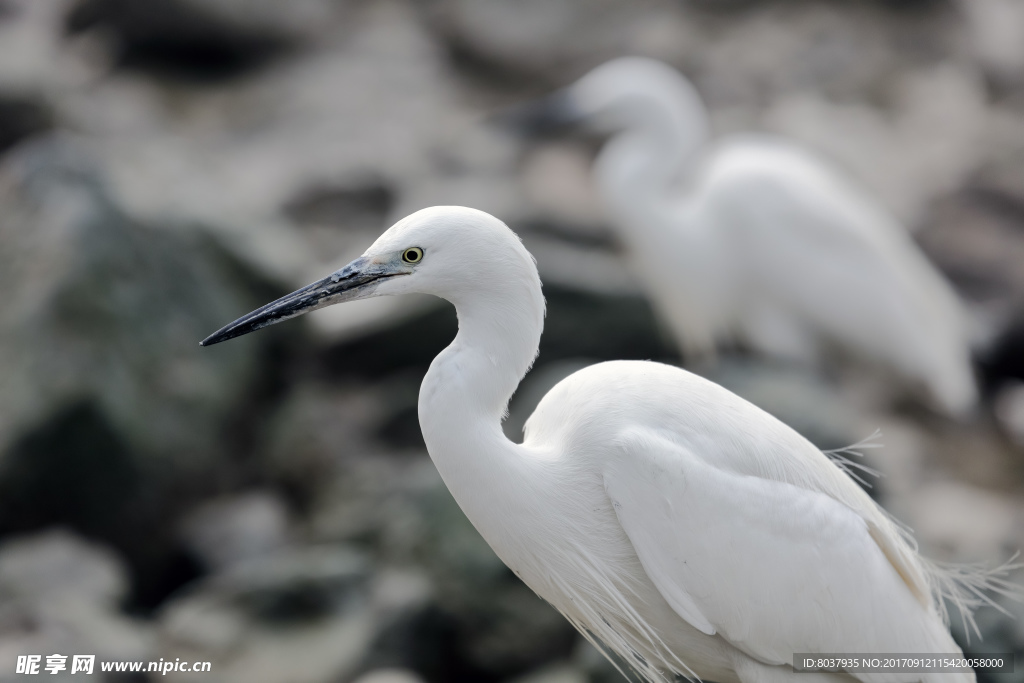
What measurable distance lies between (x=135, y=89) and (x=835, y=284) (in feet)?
24.2

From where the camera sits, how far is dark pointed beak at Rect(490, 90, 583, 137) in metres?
6.74

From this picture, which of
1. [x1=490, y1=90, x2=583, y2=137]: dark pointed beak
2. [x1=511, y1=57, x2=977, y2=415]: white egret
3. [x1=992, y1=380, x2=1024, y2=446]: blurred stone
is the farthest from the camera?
[x1=490, y1=90, x2=583, y2=137]: dark pointed beak

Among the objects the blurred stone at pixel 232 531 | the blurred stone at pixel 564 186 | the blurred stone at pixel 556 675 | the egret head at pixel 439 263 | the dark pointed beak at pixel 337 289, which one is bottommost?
the blurred stone at pixel 232 531

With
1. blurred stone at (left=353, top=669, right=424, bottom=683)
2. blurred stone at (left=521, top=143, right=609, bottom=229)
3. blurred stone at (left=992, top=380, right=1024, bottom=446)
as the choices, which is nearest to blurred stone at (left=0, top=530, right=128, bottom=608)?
blurred stone at (left=353, top=669, right=424, bottom=683)

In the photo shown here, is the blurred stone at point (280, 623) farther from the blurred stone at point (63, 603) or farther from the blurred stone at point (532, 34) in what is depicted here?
the blurred stone at point (532, 34)

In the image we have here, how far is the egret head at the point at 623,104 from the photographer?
20.5 feet

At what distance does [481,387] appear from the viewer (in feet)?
7.38

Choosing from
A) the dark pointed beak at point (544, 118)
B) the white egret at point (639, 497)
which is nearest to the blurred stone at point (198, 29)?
the dark pointed beak at point (544, 118)

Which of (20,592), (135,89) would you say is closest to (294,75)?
(135,89)

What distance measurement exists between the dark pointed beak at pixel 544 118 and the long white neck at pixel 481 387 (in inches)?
182

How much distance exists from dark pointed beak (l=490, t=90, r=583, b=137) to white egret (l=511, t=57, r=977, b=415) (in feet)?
0.09

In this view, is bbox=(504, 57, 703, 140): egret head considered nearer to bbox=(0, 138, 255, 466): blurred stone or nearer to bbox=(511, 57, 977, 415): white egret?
bbox=(511, 57, 977, 415): white egret

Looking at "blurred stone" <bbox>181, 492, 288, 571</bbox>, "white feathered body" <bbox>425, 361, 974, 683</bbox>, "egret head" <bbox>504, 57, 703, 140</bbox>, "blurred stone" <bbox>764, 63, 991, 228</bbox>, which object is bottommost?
"blurred stone" <bbox>181, 492, 288, 571</bbox>

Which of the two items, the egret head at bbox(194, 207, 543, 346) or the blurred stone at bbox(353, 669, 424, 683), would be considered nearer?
the egret head at bbox(194, 207, 543, 346)
